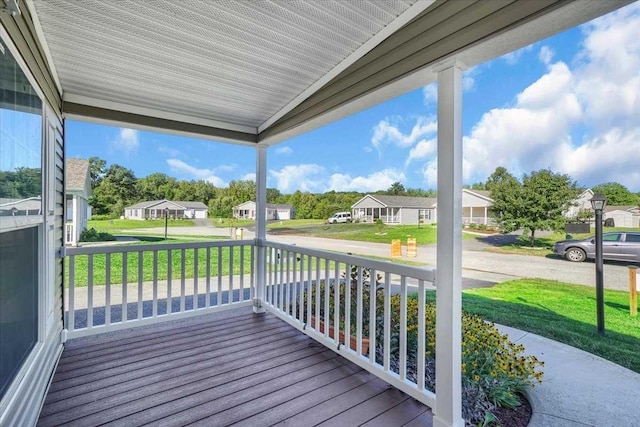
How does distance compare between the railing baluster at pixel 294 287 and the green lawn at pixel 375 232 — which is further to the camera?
the railing baluster at pixel 294 287

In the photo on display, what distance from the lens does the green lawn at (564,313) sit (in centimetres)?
159

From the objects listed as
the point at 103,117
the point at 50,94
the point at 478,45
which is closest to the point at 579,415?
the point at 478,45

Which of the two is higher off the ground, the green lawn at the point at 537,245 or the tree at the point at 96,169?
the tree at the point at 96,169

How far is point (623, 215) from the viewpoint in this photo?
60.2 inches

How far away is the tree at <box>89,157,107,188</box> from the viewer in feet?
10.9

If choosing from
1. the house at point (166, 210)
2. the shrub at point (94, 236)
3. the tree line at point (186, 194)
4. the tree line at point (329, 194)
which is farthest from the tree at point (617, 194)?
the shrub at point (94, 236)

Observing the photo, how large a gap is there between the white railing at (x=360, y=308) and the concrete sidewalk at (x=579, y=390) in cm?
70

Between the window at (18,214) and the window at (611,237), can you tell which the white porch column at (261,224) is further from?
the window at (611,237)

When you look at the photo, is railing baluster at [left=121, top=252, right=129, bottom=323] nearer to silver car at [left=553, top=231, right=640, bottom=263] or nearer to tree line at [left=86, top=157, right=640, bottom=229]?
tree line at [left=86, top=157, right=640, bottom=229]

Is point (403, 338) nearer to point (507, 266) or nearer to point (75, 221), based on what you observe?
point (507, 266)

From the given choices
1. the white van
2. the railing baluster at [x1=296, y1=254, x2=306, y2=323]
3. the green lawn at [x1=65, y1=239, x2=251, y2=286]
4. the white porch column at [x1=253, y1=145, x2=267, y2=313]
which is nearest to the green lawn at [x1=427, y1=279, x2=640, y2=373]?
the white van

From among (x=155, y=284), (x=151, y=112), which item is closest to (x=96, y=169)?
(x=151, y=112)

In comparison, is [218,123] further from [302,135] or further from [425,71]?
[425,71]

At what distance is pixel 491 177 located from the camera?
1.93 meters
